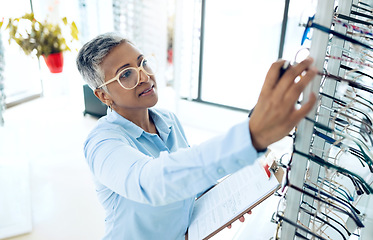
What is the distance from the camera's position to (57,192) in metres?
2.90

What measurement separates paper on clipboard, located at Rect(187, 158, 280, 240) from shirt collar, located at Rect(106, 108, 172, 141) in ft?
1.10

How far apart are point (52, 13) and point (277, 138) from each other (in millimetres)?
4995

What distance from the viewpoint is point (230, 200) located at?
1.16 m

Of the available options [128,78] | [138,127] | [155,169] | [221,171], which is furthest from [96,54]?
[221,171]

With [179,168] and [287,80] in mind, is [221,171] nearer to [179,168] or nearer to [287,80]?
[179,168]

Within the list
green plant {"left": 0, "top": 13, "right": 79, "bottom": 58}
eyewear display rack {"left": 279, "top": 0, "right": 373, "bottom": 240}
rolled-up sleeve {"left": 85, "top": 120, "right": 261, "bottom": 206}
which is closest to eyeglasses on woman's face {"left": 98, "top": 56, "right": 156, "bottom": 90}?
rolled-up sleeve {"left": 85, "top": 120, "right": 261, "bottom": 206}

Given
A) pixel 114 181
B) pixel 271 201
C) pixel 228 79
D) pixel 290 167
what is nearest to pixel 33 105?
pixel 228 79

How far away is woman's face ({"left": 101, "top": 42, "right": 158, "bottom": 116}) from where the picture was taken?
1.21 metres

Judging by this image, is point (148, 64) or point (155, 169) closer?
point (155, 169)

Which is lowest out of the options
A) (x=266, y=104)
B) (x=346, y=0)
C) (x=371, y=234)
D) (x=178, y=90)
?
(x=178, y=90)

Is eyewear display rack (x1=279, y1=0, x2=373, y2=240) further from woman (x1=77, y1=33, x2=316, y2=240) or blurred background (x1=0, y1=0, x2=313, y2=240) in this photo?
blurred background (x1=0, y1=0, x2=313, y2=240)

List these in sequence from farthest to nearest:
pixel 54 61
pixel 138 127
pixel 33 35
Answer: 1. pixel 54 61
2. pixel 33 35
3. pixel 138 127

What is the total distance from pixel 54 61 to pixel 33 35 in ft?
1.32

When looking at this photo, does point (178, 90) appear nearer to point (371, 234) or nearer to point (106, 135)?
point (106, 135)
